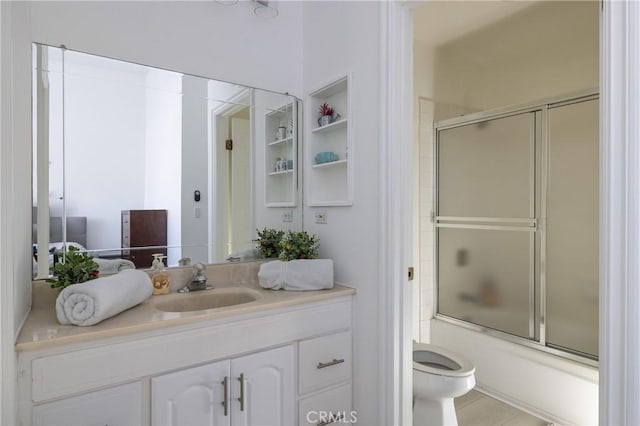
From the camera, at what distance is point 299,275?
1625mm

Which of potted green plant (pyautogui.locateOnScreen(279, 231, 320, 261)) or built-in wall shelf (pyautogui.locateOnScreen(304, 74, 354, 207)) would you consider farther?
built-in wall shelf (pyautogui.locateOnScreen(304, 74, 354, 207))

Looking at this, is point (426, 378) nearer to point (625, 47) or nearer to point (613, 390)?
point (613, 390)

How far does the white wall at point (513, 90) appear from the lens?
2.12 metres

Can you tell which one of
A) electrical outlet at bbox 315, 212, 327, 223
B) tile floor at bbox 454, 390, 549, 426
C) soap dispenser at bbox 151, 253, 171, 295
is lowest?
tile floor at bbox 454, 390, 549, 426

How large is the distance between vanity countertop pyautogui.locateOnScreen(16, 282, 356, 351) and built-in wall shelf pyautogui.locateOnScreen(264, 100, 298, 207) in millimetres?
616

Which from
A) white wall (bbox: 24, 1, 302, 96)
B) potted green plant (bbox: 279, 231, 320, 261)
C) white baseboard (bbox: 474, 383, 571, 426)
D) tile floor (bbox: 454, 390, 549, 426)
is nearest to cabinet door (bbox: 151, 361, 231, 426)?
potted green plant (bbox: 279, 231, 320, 261)

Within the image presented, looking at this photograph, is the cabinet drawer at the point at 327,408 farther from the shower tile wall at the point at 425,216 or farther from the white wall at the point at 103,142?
the shower tile wall at the point at 425,216

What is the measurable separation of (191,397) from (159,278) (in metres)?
0.58

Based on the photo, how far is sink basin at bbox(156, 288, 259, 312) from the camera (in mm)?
1555

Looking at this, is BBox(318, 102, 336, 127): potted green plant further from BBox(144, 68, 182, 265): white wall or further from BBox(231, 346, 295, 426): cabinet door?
BBox(231, 346, 295, 426): cabinet door

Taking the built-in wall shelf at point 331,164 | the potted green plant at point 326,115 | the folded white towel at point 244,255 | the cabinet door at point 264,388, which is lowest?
the cabinet door at point 264,388

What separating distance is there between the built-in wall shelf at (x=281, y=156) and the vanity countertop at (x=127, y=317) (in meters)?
0.62
